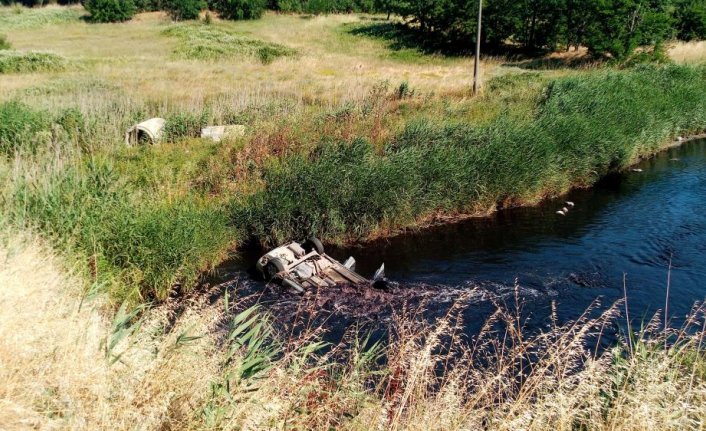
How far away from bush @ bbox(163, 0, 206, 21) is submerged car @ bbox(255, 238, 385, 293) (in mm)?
63928

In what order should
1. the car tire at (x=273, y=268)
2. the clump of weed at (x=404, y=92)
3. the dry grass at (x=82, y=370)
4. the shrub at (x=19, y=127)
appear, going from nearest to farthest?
1. the dry grass at (x=82, y=370)
2. the car tire at (x=273, y=268)
3. the shrub at (x=19, y=127)
4. the clump of weed at (x=404, y=92)

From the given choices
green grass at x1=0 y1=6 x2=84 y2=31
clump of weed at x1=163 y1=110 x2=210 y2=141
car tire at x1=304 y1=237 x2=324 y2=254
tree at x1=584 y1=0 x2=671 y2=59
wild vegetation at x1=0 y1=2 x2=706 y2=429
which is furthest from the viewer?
green grass at x1=0 y1=6 x2=84 y2=31

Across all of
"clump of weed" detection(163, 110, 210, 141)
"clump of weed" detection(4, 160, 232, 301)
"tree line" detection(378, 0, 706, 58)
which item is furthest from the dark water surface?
"tree line" detection(378, 0, 706, 58)

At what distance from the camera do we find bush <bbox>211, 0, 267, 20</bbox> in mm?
68562

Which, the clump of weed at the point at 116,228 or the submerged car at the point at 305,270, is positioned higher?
the clump of weed at the point at 116,228

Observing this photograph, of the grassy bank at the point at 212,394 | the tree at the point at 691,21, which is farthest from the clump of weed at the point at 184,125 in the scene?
the tree at the point at 691,21

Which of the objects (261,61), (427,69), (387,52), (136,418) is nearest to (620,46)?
(427,69)

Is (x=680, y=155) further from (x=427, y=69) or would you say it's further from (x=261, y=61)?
(x=261, y=61)

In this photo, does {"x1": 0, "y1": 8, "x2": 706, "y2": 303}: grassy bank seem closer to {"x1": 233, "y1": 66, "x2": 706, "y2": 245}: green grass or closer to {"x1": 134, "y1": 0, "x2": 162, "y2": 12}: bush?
{"x1": 233, "y1": 66, "x2": 706, "y2": 245}: green grass

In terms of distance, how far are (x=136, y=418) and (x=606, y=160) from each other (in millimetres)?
19855

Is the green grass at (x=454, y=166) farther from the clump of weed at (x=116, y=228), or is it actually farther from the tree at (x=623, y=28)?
the tree at (x=623, y=28)

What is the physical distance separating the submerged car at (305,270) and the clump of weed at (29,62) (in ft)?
99.9

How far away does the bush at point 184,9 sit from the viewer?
223 feet

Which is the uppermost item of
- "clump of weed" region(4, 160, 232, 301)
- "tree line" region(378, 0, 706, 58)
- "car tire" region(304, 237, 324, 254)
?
"tree line" region(378, 0, 706, 58)
